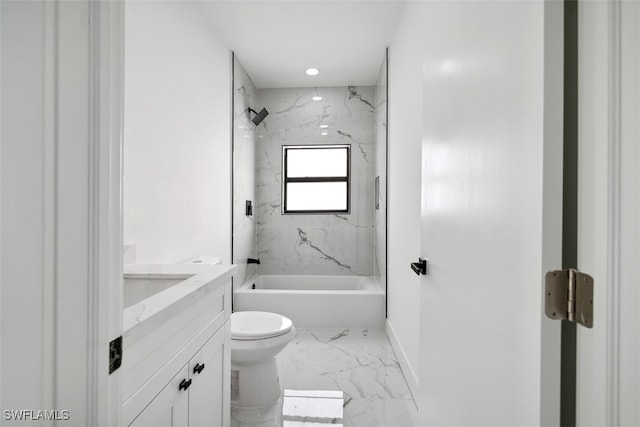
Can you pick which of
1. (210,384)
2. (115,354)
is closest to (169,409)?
(210,384)

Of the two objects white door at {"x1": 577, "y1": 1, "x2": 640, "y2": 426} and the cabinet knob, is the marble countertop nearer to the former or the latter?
the cabinet knob

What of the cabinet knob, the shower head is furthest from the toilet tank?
the shower head

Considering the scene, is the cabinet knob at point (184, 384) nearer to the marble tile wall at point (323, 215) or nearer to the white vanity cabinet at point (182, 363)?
the white vanity cabinet at point (182, 363)

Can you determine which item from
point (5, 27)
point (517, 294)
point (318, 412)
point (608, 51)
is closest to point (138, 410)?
point (5, 27)

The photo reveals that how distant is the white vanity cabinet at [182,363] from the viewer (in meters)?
0.72

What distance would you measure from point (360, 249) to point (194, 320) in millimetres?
3062

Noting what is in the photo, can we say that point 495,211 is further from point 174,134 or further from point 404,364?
point 174,134

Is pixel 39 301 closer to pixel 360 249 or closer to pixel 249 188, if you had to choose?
pixel 249 188

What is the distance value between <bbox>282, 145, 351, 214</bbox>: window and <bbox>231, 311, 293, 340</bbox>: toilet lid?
6.87 feet

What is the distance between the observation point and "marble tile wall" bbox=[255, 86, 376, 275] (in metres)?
3.93

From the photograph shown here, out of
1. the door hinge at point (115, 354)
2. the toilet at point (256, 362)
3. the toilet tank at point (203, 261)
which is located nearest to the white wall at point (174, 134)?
the toilet tank at point (203, 261)

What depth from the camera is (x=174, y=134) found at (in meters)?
2.03

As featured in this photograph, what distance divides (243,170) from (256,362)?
2.15m

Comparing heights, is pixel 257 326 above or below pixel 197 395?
below
